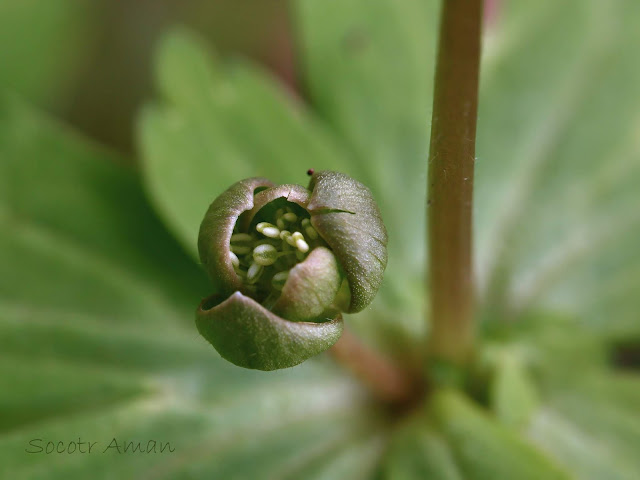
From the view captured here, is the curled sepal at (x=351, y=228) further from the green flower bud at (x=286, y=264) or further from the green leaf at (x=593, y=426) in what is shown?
the green leaf at (x=593, y=426)

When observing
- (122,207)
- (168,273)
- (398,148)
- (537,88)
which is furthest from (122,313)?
(537,88)

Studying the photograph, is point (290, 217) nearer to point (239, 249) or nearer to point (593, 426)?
point (239, 249)

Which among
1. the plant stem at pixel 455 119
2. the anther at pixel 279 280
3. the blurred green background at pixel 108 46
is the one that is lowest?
the anther at pixel 279 280

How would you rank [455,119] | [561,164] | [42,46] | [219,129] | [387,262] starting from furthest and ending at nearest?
[42,46]
[561,164]
[219,129]
[387,262]
[455,119]

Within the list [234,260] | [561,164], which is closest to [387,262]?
[234,260]

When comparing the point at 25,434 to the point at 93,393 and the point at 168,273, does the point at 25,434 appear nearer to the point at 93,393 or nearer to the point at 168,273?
the point at 93,393

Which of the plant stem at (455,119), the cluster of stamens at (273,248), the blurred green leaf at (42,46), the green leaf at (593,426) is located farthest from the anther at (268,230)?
the blurred green leaf at (42,46)

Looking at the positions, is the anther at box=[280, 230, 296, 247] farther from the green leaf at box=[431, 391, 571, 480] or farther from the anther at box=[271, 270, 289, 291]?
the green leaf at box=[431, 391, 571, 480]
